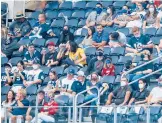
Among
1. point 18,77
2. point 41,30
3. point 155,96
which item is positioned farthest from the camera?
point 41,30

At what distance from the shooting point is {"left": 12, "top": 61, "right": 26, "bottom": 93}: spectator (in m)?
16.2

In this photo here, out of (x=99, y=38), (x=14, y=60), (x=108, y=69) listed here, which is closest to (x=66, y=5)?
(x=14, y=60)

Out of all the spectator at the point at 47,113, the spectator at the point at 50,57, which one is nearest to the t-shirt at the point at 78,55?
the spectator at the point at 50,57

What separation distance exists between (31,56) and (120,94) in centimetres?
297

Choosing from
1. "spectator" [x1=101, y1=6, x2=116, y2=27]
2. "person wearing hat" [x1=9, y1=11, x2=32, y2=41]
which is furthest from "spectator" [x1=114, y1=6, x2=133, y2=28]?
"person wearing hat" [x1=9, y1=11, x2=32, y2=41]

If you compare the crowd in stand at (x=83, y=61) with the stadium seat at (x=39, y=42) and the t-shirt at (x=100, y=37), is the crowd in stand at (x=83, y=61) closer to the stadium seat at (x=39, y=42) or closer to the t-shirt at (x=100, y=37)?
the t-shirt at (x=100, y=37)

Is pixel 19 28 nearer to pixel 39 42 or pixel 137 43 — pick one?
pixel 39 42

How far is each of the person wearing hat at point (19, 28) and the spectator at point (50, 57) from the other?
123cm

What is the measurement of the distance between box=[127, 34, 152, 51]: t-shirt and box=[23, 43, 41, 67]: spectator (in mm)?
1862

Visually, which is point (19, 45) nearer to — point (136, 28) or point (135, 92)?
point (136, 28)

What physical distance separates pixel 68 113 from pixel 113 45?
125 inches

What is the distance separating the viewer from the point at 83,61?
1622cm

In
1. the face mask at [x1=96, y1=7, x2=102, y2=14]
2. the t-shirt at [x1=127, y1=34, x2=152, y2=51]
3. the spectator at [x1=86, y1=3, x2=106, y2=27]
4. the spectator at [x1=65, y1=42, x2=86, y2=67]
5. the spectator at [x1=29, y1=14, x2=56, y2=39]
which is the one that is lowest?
the spectator at [x1=65, y1=42, x2=86, y2=67]

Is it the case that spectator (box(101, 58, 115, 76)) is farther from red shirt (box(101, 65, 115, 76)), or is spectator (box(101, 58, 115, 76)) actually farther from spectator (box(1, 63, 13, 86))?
spectator (box(1, 63, 13, 86))
